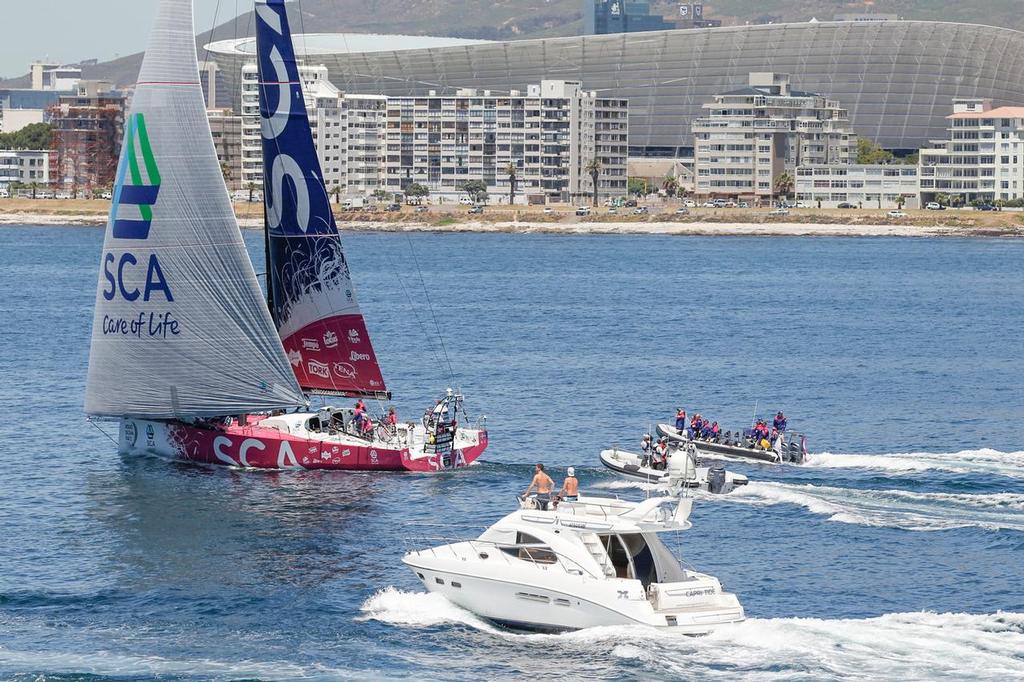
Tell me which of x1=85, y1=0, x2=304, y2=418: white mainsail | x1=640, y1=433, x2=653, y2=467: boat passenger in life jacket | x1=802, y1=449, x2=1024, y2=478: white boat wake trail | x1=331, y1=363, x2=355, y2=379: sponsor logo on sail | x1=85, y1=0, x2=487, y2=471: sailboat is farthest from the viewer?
x1=331, y1=363, x2=355, y2=379: sponsor logo on sail

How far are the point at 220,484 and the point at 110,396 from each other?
565 centimetres

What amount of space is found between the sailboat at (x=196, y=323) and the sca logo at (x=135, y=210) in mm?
38

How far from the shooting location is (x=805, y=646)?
3172 centimetres

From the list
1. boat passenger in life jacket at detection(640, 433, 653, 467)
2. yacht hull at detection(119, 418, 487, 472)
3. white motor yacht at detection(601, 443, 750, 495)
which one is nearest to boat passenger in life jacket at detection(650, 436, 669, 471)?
white motor yacht at detection(601, 443, 750, 495)

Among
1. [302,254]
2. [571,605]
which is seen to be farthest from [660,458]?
[571,605]

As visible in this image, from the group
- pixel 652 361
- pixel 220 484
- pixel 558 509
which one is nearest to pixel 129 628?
pixel 558 509

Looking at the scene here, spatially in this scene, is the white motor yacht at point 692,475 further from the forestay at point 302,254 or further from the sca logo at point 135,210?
the sca logo at point 135,210

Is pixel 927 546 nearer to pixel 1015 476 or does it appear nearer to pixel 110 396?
pixel 1015 476

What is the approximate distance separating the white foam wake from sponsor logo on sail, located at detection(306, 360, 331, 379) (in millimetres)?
13641

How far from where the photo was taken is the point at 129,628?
3384cm

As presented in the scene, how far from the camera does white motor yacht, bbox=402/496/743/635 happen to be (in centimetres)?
3191

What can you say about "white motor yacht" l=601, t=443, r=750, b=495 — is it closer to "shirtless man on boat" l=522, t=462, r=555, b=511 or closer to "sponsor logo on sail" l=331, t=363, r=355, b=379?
"sponsor logo on sail" l=331, t=363, r=355, b=379

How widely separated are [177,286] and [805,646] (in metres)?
25.2

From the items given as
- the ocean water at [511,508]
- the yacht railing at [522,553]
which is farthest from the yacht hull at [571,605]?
the ocean water at [511,508]
